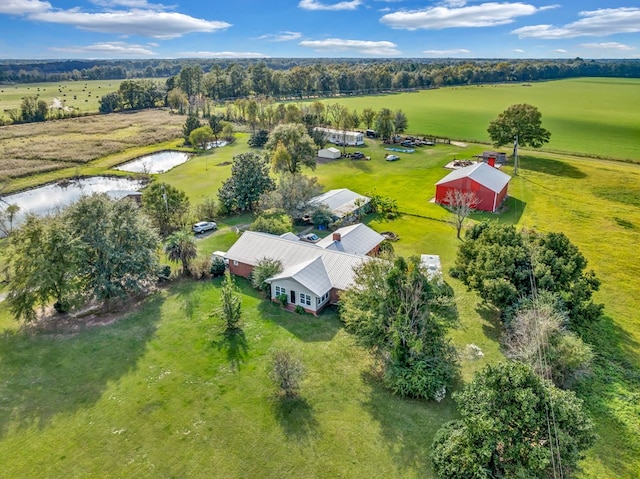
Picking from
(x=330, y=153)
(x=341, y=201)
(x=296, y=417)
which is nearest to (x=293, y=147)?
(x=341, y=201)

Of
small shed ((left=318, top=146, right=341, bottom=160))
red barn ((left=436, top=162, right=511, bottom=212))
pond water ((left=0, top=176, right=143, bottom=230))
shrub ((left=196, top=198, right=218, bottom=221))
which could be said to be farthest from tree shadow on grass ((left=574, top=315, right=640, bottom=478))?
small shed ((left=318, top=146, right=341, bottom=160))

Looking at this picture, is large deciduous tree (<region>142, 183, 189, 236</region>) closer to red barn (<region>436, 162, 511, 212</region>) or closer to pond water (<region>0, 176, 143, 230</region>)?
pond water (<region>0, 176, 143, 230</region>)

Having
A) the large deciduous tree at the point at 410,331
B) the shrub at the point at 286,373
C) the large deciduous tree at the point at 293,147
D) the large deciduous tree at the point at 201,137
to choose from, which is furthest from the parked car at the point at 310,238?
the large deciduous tree at the point at 201,137

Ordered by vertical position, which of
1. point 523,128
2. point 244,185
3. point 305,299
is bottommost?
point 305,299

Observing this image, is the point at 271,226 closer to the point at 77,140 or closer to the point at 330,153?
the point at 330,153

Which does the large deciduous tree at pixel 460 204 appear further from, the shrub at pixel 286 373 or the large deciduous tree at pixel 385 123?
the large deciduous tree at pixel 385 123

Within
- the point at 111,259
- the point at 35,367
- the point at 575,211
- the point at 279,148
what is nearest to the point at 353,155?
the point at 279,148

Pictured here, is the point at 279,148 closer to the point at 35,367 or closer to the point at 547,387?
the point at 35,367

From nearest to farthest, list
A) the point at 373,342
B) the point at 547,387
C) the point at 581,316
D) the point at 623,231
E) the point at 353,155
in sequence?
the point at 547,387
the point at 373,342
the point at 581,316
the point at 623,231
the point at 353,155
